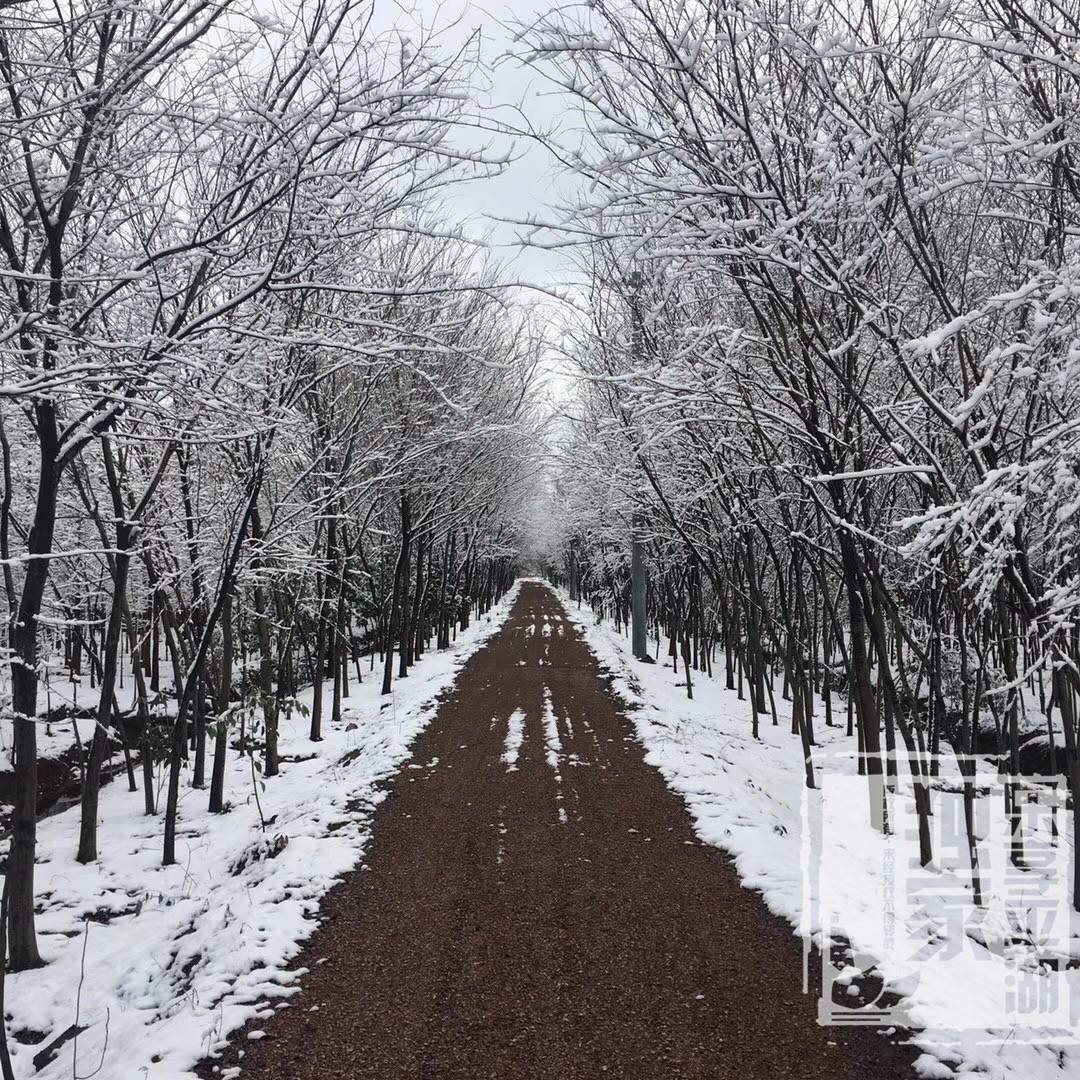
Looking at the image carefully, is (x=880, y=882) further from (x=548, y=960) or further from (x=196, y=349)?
(x=196, y=349)

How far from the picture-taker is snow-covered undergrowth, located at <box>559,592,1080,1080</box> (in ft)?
13.8

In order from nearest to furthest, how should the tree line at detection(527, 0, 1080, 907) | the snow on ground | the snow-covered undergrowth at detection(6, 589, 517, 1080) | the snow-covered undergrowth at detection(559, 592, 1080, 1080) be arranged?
the tree line at detection(527, 0, 1080, 907), the snow-covered undergrowth at detection(559, 592, 1080, 1080), the snow-covered undergrowth at detection(6, 589, 517, 1080), the snow on ground

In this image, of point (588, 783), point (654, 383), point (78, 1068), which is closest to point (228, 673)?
point (588, 783)

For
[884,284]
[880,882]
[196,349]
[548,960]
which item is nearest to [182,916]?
[548,960]

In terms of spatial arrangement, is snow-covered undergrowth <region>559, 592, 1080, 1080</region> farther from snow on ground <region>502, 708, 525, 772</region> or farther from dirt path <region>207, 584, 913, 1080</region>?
snow on ground <region>502, 708, 525, 772</region>

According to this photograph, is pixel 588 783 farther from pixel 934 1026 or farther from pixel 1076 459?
pixel 1076 459

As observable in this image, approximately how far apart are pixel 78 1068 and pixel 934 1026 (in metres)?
4.98

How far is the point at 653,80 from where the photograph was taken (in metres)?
5.36

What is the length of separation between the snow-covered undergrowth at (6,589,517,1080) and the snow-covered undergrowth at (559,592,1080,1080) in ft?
12.4

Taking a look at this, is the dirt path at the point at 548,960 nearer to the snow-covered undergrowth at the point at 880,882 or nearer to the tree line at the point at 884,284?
the snow-covered undergrowth at the point at 880,882

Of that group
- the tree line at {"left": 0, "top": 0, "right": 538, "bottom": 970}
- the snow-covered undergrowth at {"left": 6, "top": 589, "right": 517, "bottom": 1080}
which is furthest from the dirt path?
the tree line at {"left": 0, "top": 0, "right": 538, "bottom": 970}

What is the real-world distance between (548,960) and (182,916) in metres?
3.39

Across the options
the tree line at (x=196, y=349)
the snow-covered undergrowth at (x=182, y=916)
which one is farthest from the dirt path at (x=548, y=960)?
the tree line at (x=196, y=349)

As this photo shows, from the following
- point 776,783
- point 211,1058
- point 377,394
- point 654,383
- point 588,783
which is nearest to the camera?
point 211,1058
